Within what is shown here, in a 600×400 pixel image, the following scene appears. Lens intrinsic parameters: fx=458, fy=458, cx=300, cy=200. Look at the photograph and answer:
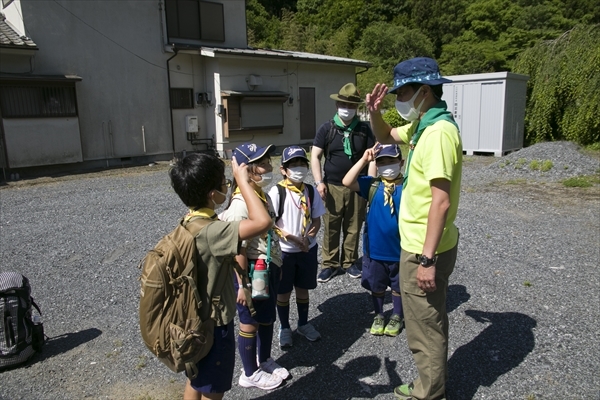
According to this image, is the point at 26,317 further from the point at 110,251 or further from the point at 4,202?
the point at 4,202

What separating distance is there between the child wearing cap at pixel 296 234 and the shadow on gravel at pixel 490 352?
104 centimetres

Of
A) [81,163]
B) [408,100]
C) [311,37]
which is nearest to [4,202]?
[81,163]

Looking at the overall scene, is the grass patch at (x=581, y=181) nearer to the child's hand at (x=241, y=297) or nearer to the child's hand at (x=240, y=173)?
the child's hand at (x=241, y=297)

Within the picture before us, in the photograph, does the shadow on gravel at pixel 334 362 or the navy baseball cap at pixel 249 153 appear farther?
the shadow on gravel at pixel 334 362

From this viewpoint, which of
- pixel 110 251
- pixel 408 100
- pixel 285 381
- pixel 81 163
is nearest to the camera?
pixel 408 100

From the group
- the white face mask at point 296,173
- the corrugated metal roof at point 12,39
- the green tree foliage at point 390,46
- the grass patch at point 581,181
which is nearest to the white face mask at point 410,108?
the white face mask at point 296,173

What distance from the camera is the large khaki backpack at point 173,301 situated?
75.0 inches

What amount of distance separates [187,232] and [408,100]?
4.51 ft

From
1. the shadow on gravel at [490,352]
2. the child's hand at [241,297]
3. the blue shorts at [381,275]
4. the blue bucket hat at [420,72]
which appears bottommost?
the shadow on gravel at [490,352]

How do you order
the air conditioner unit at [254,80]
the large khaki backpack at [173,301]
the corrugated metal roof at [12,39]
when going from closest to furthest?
the large khaki backpack at [173,301] < the corrugated metal roof at [12,39] < the air conditioner unit at [254,80]

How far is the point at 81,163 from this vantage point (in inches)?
525

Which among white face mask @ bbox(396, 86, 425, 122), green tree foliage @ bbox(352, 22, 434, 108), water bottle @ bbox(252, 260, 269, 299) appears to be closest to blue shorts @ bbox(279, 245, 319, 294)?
water bottle @ bbox(252, 260, 269, 299)

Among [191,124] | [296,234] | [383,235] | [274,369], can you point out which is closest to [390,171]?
[383,235]

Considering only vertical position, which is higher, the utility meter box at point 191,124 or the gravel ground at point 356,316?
the utility meter box at point 191,124
